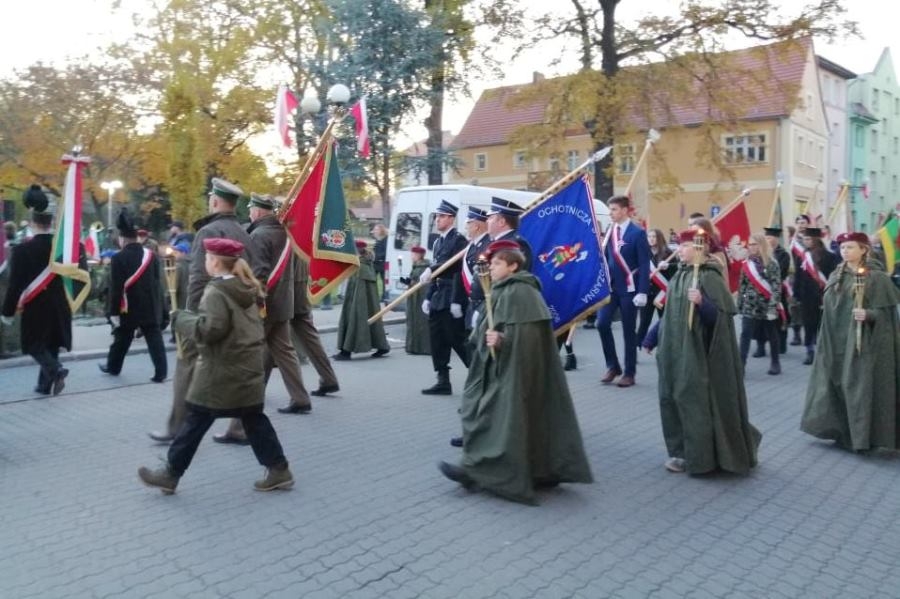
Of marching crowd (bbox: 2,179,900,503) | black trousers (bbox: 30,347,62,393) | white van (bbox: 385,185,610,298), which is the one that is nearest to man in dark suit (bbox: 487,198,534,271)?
marching crowd (bbox: 2,179,900,503)

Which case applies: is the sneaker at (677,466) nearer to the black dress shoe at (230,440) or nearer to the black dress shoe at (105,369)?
the black dress shoe at (230,440)

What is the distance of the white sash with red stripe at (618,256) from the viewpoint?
10.2 metres

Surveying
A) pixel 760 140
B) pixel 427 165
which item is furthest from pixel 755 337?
pixel 760 140

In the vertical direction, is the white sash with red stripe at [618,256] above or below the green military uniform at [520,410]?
above

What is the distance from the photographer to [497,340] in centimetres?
561

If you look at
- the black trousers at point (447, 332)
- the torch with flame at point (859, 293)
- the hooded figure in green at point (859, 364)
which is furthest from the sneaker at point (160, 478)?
the torch with flame at point (859, 293)

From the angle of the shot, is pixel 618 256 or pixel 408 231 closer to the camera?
pixel 618 256

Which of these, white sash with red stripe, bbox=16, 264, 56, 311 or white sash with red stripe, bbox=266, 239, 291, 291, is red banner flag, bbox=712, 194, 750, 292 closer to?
white sash with red stripe, bbox=266, 239, 291, 291

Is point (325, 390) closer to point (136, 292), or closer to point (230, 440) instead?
point (230, 440)

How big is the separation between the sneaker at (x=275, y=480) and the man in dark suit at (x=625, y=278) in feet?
16.9

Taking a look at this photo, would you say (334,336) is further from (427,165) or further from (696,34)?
(696,34)

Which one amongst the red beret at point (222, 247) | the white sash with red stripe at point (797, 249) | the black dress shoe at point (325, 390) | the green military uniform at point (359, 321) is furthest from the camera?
the white sash with red stripe at point (797, 249)

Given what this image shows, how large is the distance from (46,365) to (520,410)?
17.7 feet

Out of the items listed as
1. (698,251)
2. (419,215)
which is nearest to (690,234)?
(698,251)
